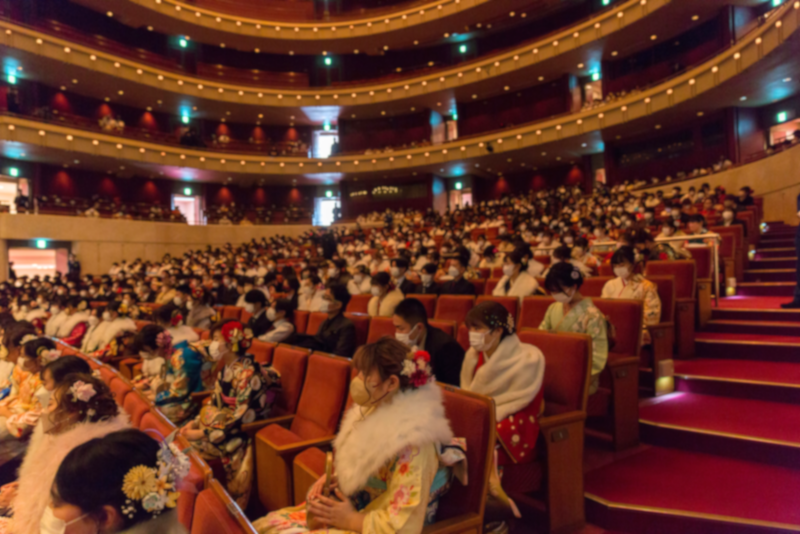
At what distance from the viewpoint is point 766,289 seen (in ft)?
18.5

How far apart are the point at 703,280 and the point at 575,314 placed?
2.39 meters

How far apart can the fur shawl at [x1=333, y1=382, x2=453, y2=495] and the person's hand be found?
0.05 m

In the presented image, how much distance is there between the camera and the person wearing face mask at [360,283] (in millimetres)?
6773

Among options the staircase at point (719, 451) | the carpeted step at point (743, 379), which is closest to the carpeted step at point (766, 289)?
the staircase at point (719, 451)

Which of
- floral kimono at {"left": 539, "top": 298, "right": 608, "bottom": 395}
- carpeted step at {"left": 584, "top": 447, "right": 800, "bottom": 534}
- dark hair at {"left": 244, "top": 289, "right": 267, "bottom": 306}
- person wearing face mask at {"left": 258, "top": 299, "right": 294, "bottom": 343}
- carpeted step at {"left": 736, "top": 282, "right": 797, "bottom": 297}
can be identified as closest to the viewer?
carpeted step at {"left": 584, "top": 447, "right": 800, "bottom": 534}

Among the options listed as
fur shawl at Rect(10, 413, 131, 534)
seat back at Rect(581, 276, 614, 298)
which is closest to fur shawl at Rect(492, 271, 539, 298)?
seat back at Rect(581, 276, 614, 298)

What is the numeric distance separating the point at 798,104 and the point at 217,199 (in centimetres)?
2120

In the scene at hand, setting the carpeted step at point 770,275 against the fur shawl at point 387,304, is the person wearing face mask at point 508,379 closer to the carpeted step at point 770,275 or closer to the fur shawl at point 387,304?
the fur shawl at point 387,304

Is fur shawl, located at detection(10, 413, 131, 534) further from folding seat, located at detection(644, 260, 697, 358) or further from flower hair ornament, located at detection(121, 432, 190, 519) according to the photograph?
folding seat, located at detection(644, 260, 697, 358)

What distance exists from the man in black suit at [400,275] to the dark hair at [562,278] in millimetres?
2593

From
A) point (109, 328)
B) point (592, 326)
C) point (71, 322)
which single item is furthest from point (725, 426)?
point (71, 322)

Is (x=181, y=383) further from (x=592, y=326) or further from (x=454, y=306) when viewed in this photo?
(x=592, y=326)

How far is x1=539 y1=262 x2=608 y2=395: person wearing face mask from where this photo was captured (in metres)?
2.82

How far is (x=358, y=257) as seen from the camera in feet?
40.1
